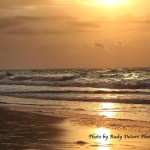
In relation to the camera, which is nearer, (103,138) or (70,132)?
(103,138)

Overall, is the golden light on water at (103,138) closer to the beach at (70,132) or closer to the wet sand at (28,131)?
the beach at (70,132)

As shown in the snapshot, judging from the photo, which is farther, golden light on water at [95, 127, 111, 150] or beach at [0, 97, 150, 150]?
beach at [0, 97, 150, 150]

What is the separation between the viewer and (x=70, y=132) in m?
12.1

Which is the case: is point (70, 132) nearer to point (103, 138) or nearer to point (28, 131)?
point (28, 131)

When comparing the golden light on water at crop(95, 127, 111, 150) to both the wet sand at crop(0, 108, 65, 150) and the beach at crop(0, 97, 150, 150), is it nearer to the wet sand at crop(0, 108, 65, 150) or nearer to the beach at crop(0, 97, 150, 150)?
the beach at crop(0, 97, 150, 150)

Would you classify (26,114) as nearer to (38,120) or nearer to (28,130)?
(38,120)

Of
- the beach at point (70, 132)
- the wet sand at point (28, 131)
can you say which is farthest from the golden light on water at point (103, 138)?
the wet sand at point (28, 131)

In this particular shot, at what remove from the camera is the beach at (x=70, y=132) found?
10109 millimetres

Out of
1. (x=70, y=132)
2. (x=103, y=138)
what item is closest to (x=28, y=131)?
(x=70, y=132)

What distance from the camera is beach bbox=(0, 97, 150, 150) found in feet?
33.2

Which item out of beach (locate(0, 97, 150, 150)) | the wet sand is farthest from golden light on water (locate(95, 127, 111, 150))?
the wet sand

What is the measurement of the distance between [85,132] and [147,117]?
3.80 m

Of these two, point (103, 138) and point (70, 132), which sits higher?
point (70, 132)

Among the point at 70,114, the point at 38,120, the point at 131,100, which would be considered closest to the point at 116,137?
the point at 38,120
